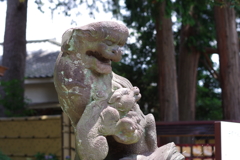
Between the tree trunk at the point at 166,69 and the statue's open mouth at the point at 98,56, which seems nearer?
the statue's open mouth at the point at 98,56

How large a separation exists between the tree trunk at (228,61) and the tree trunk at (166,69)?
1147 millimetres

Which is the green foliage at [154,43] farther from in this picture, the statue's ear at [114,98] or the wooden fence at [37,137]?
the statue's ear at [114,98]

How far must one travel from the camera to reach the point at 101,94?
2.98m

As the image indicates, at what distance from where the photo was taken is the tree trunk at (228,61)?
8.37 metres

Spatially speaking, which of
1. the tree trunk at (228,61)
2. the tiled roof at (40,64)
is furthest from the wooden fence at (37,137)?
the tiled roof at (40,64)

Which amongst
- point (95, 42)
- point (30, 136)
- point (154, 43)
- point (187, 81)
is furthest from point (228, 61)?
point (95, 42)

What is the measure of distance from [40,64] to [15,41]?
8.75 ft

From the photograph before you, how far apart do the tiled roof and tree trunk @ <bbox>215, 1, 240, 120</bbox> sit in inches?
228

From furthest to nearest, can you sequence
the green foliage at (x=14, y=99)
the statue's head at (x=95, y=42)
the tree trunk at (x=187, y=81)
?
the tree trunk at (x=187, y=81), the green foliage at (x=14, y=99), the statue's head at (x=95, y=42)

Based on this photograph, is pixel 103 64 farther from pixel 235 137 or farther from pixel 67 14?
pixel 67 14

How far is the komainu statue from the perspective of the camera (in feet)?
9.52

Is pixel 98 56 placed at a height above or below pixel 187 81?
above

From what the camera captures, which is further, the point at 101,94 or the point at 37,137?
the point at 37,137

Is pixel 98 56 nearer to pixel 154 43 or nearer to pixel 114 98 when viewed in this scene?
pixel 114 98
